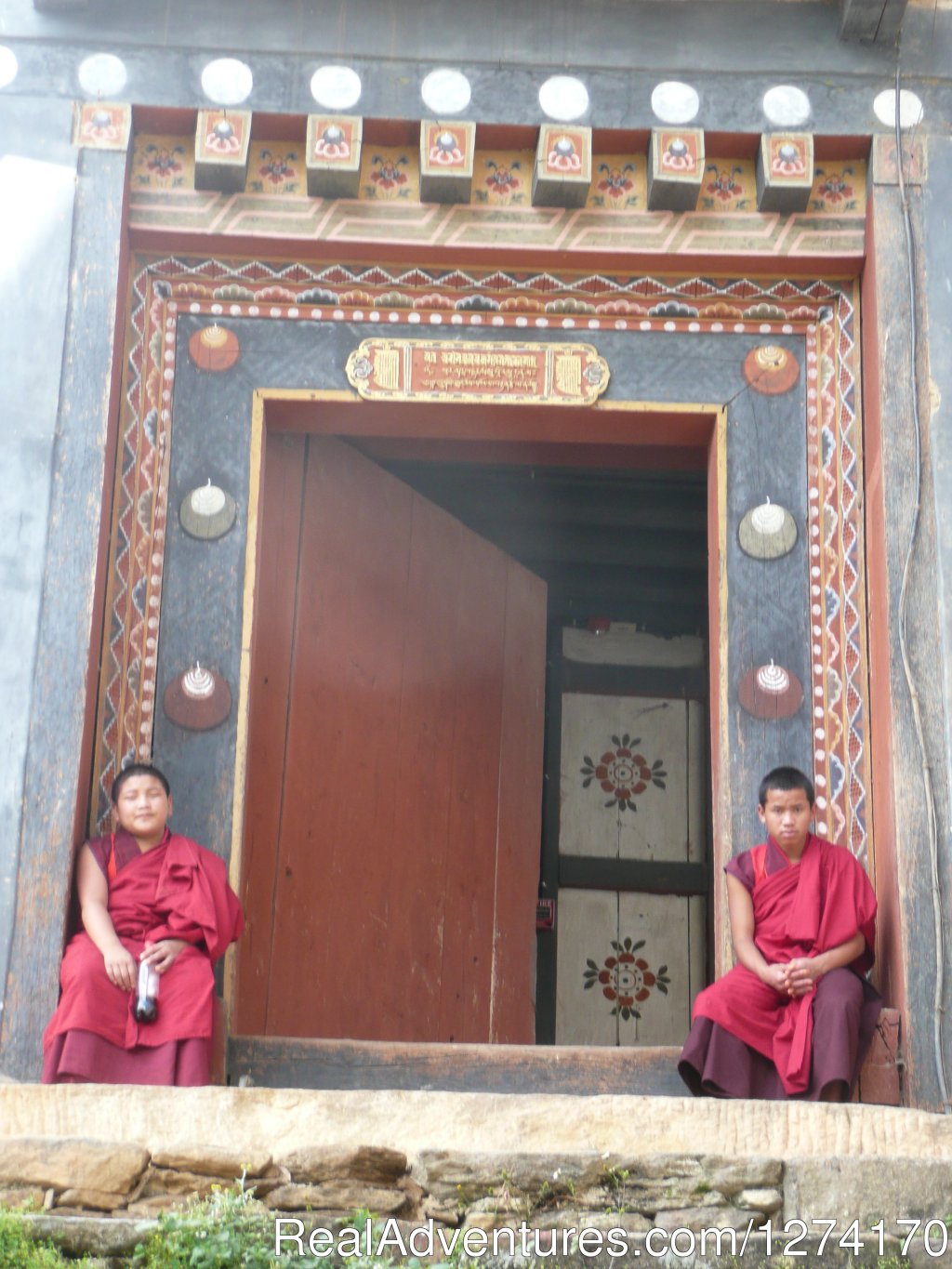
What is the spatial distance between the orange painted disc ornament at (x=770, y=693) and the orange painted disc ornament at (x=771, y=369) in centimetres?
94

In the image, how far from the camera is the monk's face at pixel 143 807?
5418 mm

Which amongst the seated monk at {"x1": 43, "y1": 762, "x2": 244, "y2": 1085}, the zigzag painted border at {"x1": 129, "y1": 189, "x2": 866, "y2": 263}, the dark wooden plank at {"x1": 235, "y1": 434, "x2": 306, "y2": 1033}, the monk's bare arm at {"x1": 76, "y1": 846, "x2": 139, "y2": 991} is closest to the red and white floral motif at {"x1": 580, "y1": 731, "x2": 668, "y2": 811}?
the dark wooden plank at {"x1": 235, "y1": 434, "x2": 306, "y2": 1033}

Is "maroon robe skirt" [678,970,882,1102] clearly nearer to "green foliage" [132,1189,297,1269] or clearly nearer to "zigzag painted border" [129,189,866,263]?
"green foliage" [132,1189,297,1269]

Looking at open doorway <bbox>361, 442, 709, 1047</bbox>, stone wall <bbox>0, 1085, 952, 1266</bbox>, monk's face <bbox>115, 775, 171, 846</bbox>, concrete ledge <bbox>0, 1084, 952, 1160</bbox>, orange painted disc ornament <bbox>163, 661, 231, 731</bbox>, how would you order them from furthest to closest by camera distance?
open doorway <bbox>361, 442, 709, 1047</bbox>
orange painted disc ornament <bbox>163, 661, 231, 731</bbox>
monk's face <bbox>115, 775, 171, 846</bbox>
concrete ledge <bbox>0, 1084, 952, 1160</bbox>
stone wall <bbox>0, 1085, 952, 1266</bbox>

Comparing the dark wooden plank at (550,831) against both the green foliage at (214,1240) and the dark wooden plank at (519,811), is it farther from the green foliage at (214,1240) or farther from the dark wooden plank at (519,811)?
the green foliage at (214,1240)

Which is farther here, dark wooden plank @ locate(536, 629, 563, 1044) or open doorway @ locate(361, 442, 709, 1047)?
dark wooden plank @ locate(536, 629, 563, 1044)

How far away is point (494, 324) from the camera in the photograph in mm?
6219

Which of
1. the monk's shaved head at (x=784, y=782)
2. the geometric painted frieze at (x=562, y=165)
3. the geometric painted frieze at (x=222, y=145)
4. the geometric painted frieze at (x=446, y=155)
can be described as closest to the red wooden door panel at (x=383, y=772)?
the geometric painted frieze at (x=222, y=145)

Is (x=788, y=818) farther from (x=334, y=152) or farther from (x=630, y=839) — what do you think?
(x=630, y=839)

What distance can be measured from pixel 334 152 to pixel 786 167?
142cm

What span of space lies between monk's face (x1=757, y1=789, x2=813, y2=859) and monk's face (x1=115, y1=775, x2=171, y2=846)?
1.71 metres

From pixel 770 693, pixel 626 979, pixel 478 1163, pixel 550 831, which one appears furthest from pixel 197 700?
pixel 626 979

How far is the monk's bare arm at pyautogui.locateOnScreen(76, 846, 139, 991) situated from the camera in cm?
515

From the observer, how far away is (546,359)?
6172mm
